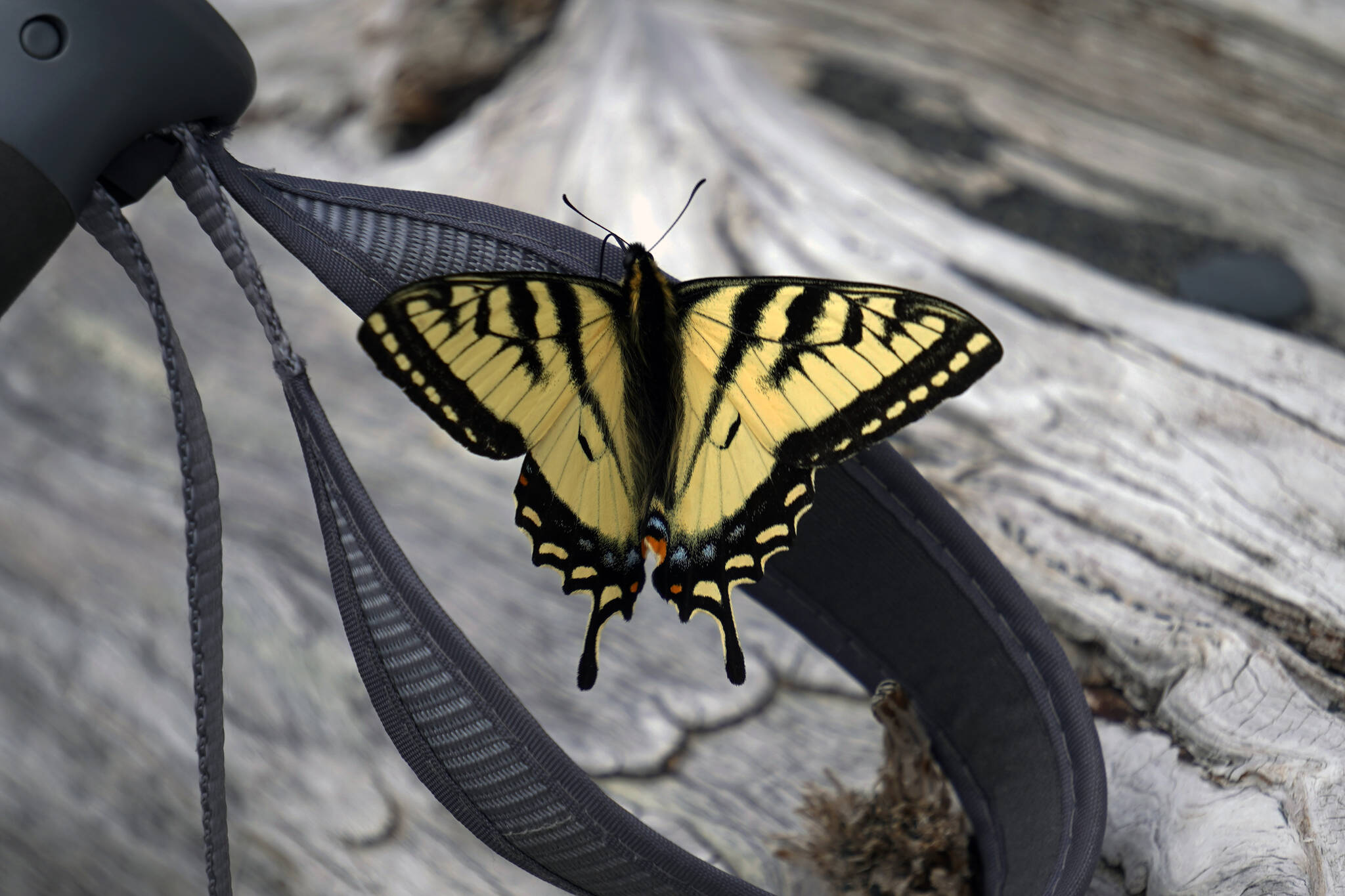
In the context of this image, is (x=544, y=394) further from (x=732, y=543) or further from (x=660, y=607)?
(x=660, y=607)

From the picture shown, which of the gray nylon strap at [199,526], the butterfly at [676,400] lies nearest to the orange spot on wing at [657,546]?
the butterfly at [676,400]

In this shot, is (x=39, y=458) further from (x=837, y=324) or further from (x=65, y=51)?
(x=837, y=324)

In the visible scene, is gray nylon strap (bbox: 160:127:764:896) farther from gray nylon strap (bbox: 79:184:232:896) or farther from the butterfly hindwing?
the butterfly hindwing

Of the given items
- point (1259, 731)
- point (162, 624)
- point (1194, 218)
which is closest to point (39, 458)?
point (162, 624)

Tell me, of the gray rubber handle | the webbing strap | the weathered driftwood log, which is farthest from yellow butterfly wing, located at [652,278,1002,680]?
the gray rubber handle

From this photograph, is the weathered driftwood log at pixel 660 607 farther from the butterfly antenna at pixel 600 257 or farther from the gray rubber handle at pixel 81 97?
the gray rubber handle at pixel 81 97

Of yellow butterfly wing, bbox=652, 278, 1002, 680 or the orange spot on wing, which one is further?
the orange spot on wing

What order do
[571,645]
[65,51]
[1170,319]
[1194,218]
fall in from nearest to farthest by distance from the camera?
[65,51], [571,645], [1170,319], [1194,218]

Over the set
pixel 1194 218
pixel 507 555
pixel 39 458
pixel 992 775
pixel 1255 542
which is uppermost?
pixel 39 458
